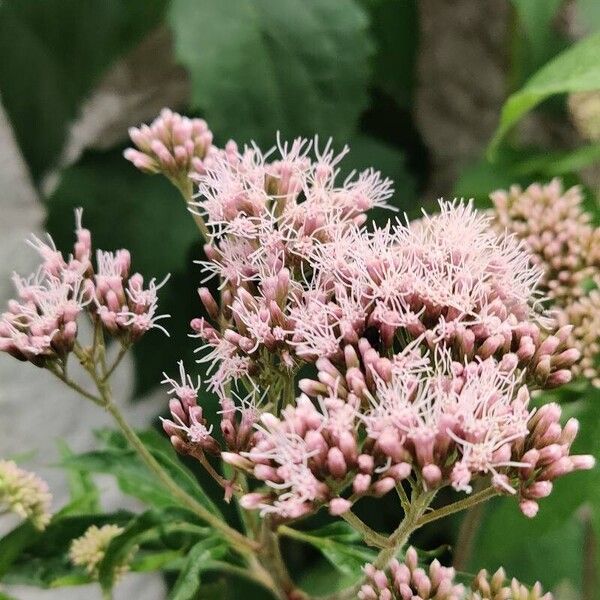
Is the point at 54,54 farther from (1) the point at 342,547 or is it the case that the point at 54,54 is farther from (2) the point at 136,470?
(1) the point at 342,547

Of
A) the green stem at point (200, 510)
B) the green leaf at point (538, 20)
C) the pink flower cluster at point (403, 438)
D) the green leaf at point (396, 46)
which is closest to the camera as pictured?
the pink flower cluster at point (403, 438)

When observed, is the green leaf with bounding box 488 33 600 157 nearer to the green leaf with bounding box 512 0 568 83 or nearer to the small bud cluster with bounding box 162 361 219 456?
the green leaf with bounding box 512 0 568 83

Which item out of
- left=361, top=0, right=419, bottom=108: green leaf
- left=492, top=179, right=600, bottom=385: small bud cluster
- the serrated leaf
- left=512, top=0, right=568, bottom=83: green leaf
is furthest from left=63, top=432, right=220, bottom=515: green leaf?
left=361, top=0, right=419, bottom=108: green leaf

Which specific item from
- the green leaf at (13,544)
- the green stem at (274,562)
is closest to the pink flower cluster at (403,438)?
the green stem at (274,562)

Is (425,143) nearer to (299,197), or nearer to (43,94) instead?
(43,94)

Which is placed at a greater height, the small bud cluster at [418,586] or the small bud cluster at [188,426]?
the small bud cluster at [188,426]

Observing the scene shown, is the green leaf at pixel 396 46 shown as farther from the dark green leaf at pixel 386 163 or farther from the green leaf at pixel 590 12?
the green leaf at pixel 590 12

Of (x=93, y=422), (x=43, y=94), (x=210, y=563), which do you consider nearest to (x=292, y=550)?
(x=93, y=422)
